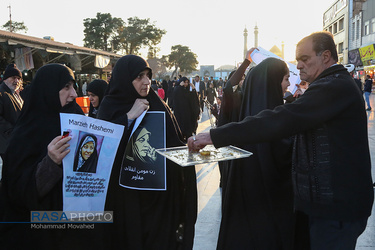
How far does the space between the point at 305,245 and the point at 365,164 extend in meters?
0.91

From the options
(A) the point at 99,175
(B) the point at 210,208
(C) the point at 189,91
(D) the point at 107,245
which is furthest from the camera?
(C) the point at 189,91

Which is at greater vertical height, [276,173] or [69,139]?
[69,139]

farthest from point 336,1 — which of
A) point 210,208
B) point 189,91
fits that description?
point 210,208

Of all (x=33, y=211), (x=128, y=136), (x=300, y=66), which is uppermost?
(x=300, y=66)

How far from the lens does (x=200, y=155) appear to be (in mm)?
1985

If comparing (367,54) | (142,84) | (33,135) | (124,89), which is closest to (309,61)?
(142,84)

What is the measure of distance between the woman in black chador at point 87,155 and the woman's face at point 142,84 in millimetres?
730

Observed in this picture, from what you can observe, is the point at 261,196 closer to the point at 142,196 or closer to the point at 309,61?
the point at 142,196

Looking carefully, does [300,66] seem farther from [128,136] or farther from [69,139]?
[69,139]

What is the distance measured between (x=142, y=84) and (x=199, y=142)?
2.95 feet

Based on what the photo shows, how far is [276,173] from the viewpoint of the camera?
7.91 feet

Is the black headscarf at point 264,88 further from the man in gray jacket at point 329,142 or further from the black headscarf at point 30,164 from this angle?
the black headscarf at point 30,164

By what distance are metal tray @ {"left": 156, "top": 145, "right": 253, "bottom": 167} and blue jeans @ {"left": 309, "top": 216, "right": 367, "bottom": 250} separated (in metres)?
0.58

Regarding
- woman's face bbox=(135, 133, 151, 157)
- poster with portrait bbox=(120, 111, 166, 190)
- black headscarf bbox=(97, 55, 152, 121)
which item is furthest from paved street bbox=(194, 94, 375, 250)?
black headscarf bbox=(97, 55, 152, 121)
